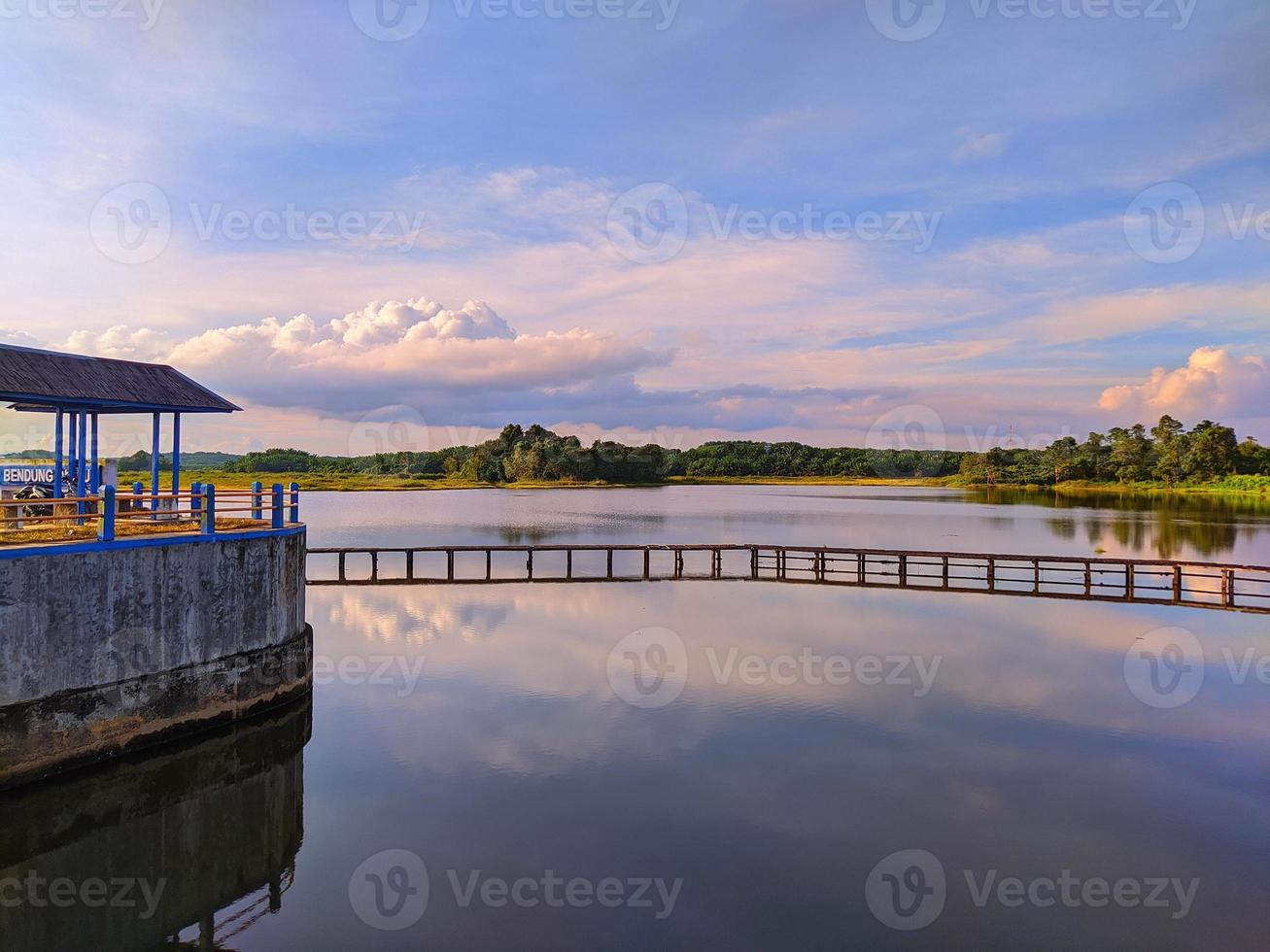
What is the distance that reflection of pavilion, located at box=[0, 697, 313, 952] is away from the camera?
7.52 m

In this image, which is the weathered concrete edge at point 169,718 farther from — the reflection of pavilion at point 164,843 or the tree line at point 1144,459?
the tree line at point 1144,459

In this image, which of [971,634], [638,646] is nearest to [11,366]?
[638,646]

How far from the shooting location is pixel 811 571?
30797 mm

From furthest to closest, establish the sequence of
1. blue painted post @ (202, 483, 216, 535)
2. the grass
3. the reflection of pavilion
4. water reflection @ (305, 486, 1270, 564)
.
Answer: water reflection @ (305, 486, 1270, 564)
blue painted post @ (202, 483, 216, 535)
the grass
the reflection of pavilion

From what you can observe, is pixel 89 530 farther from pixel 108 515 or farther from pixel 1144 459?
pixel 1144 459

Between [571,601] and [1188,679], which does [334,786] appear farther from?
[1188,679]

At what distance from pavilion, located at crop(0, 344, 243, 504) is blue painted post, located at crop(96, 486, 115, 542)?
305 cm

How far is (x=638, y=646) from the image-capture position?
1862 cm

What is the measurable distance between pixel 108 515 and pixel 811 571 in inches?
1004

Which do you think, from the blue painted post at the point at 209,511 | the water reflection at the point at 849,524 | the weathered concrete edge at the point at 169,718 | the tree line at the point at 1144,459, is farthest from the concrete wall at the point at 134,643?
the tree line at the point at 1144,459

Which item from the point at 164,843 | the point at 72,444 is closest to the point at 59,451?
the point at 72,444

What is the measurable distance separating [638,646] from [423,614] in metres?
7.60

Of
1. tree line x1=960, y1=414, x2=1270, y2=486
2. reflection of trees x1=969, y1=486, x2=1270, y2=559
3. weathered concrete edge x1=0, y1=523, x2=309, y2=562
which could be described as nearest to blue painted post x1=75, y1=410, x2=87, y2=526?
weathered concrete edge x1=0, y1=523, x2=309, y2=562

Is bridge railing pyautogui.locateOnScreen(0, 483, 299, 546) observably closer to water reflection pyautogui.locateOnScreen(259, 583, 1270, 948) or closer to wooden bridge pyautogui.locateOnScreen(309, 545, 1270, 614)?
water reflection pyautogui.locateOnScreen(259, 583, 1270, 948)
